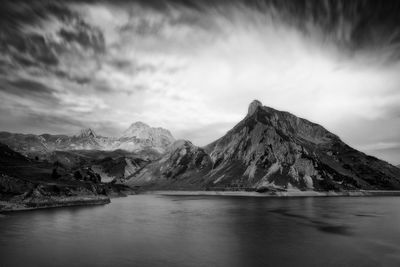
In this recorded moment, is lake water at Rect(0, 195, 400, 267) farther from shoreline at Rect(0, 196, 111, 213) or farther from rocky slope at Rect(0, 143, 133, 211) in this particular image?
rocky slope at Rect(0, 143, 133, 211)

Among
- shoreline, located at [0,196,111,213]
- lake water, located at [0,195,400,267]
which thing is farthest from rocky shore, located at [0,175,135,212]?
lake water, located at [0,195,400,267]

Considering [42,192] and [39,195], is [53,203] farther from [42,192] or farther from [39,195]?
[39,195]

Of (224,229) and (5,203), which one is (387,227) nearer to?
(224,229)

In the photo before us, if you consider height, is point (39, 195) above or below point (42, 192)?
below

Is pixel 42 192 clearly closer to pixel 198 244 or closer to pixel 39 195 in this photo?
pixel 39 195

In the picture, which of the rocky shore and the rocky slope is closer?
the rocky shore

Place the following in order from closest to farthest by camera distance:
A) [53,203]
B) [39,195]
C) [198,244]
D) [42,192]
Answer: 1. [198,244]
2. [39,195]
3. [42,192]
4. [53,203]

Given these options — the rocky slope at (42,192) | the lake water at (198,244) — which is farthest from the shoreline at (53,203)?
the lake water at (198,244)

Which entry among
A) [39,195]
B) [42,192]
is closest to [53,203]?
[42,192]

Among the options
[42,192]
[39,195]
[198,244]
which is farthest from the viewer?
[42,192]

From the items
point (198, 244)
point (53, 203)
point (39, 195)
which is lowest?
point (198, 244)

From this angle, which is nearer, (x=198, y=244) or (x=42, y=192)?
(x=198, y=244)

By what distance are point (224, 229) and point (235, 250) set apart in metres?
25.2

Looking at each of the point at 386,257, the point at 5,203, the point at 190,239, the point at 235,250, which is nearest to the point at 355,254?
the point at 386,257
